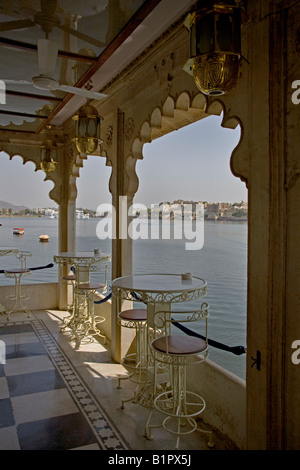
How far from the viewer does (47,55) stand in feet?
9.66

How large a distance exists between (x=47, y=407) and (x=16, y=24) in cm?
290

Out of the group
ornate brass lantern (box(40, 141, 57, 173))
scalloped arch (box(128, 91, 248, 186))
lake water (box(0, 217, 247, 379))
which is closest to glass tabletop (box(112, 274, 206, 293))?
lake water (box(0, 217, 247, 379))

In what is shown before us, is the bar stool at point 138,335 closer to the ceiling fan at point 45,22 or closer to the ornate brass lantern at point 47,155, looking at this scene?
the ceiling fan at point 45,22

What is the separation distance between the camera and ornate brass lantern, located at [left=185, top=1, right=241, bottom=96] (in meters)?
1.55

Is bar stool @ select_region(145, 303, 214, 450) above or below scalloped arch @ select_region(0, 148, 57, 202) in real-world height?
below

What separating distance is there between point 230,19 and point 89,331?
4.25 m

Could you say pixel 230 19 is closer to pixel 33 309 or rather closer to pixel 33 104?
pixel 33 104

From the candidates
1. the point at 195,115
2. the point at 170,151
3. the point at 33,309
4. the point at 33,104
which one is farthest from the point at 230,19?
the point at 170,151

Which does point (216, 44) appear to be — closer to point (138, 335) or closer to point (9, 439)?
point (138, 335)

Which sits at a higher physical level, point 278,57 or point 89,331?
point 278,57

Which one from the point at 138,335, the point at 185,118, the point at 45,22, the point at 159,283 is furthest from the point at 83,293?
the point at 45,22

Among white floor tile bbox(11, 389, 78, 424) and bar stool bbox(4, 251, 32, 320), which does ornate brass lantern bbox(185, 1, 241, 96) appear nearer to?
white floor tile bbox(11, 389, 78, 424)

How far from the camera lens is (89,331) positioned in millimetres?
4969

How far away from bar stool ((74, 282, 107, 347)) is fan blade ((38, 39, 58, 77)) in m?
2.48
